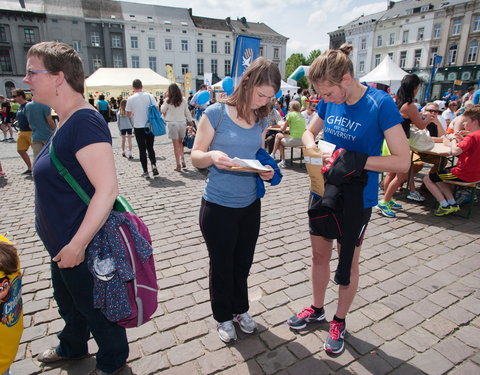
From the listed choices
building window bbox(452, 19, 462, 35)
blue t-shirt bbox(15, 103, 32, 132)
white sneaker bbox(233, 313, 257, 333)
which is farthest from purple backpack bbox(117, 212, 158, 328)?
building window bbox(452, 19, 462, 35)

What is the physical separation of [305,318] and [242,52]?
16.6ft

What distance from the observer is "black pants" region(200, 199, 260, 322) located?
6.98ft

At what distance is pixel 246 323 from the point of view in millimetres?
2473

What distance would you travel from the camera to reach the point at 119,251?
5.50 ft

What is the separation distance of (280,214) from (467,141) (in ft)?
9.64

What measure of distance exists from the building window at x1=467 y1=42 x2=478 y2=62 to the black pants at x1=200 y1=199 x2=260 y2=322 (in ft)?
140

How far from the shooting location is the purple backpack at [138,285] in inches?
68.3

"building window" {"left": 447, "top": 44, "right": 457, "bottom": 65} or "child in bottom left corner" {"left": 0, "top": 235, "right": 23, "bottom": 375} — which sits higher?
"building window" {"left": 447, "top": 44, "right": 457, "bottom": 65}

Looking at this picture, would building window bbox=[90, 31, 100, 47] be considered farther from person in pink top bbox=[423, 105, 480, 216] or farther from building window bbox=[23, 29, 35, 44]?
person in pink top bbox=[423, 105, 480, 216]

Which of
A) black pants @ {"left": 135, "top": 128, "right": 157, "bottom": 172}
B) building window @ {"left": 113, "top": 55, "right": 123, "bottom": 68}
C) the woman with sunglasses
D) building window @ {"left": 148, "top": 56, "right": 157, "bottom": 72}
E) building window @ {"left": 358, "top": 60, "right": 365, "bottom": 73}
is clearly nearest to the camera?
the woman with sunglasses

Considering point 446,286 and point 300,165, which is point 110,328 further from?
point 300,165

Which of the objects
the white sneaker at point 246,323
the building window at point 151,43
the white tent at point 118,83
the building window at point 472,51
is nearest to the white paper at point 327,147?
the white sneaker at point 246,323

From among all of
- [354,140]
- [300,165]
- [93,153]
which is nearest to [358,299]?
[354,140]

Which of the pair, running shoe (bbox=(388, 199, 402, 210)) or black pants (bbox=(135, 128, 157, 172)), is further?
black pants (bbox=(135, 128, 157, 172))
